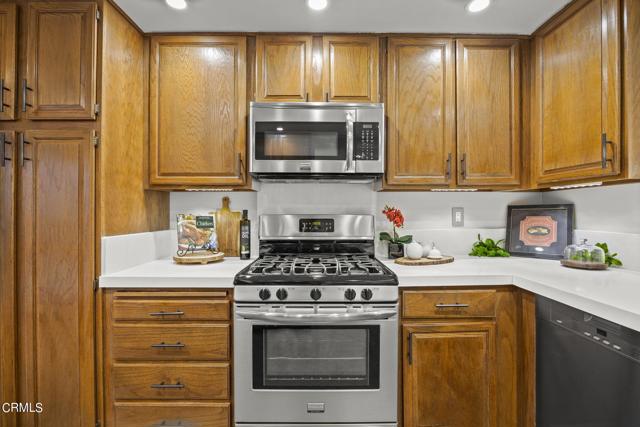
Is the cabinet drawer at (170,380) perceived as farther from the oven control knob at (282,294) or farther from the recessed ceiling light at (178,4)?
the recessed ceiling light at (178,4)

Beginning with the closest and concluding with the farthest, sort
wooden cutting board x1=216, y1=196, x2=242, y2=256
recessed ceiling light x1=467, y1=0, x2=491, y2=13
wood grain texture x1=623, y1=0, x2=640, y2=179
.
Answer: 1. wood grain texture x1=623, y1=0, x2=640, y2=179
2. recessed ceiling light x1=467, y1=0, x2=491, y2=13
3. wooden cutting board x1=216, y1=196, x2=242, y2=256

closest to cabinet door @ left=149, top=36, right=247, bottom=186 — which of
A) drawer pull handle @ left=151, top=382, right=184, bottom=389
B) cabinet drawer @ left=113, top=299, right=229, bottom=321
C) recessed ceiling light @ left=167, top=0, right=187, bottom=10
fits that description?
recessed ceiling light @ left=167, top=0, right=187, bottom=10

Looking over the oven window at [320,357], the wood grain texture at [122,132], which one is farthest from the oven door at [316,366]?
the wood grain texture at [122,132]

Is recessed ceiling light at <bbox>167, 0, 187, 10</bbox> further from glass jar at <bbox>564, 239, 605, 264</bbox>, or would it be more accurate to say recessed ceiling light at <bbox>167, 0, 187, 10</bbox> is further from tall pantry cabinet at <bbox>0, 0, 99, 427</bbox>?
glass jar at <bbox>564, 239, 605, 264</bbox>

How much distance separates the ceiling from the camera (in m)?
1.71

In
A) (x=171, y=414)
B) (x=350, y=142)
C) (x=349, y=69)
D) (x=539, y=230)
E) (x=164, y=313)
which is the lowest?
(x=171, y=414)

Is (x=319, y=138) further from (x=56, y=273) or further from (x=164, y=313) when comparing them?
(x=56, y=273)

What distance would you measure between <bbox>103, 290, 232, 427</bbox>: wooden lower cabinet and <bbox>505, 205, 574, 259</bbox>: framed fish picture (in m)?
1.90

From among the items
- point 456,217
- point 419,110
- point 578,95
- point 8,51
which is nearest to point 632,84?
point 578,95

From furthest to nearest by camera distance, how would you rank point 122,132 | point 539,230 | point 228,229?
point 228,229
point 539,230
point 122,132

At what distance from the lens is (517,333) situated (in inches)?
64.1

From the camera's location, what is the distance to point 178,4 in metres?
1.69

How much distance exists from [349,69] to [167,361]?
6.11 feet

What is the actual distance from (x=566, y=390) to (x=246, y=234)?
178 cm
